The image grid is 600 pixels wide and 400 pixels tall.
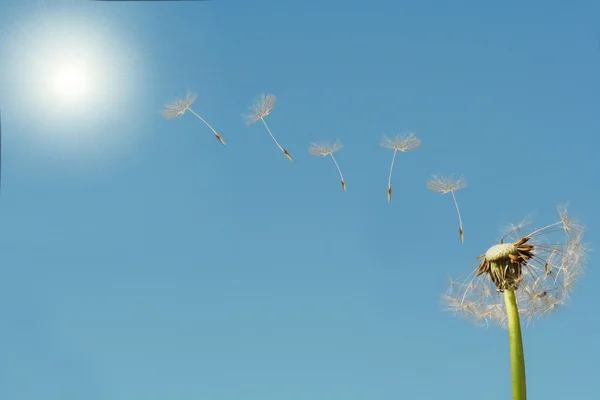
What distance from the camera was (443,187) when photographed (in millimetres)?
16297

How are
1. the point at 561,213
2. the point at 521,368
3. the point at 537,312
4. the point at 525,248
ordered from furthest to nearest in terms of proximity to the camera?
the point at 561,213 < the point at 537,312 < the point at 525,248 < the point at 521,368

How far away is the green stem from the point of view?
11.4 m

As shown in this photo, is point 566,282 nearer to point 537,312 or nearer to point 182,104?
point 537,312

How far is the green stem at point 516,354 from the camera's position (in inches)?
447

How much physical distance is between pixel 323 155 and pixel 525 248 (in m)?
4.91

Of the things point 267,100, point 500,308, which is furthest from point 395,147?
point 500,308

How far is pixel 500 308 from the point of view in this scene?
14.9m

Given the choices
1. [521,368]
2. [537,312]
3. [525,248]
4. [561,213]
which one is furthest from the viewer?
[561,213]

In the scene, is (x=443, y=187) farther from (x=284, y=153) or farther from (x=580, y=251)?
(x=284, y=153)

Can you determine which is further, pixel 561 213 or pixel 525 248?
pixel 561 213

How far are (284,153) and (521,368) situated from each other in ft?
17.2

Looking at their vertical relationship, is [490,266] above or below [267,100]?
below

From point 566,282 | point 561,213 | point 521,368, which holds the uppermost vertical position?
point 561,213

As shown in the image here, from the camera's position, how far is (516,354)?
11.7m
